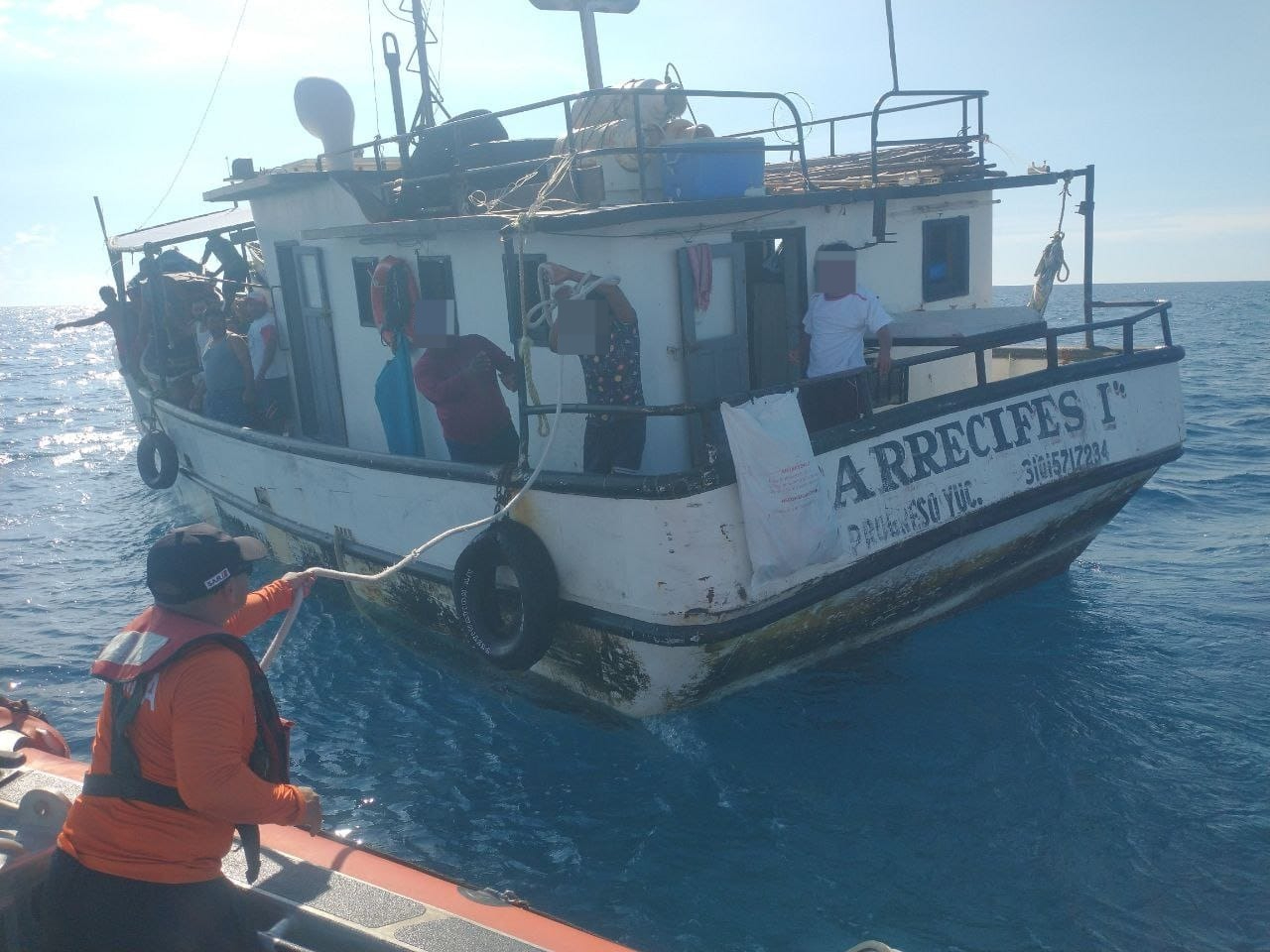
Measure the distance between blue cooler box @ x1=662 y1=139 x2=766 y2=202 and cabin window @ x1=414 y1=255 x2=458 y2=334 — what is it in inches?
73.5

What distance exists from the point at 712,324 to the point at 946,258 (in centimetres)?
315

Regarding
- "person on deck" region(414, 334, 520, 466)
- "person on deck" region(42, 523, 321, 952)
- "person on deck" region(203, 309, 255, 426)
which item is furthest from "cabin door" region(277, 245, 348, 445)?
"person on deck" region(42, 523, 321, 952)

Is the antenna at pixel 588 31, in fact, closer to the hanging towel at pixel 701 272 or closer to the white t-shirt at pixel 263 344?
the hanging towel at pixel 701 272

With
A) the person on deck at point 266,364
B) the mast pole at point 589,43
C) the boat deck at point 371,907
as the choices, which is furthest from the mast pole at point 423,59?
the boat deck at point 371,907

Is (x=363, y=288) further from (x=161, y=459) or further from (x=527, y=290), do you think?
(x=161, y=459)

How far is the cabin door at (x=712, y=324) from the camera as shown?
601 cm

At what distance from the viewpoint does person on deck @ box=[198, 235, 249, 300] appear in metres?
11.6

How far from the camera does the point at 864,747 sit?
233 inches

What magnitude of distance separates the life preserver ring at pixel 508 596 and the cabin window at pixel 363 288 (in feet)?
9.77

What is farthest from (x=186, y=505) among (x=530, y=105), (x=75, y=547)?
(x=530, y=105)

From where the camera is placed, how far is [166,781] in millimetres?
2803

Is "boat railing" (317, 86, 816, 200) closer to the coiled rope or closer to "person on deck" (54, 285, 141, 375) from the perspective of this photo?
the coiled rope

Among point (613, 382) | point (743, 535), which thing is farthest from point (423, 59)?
point (743, 535)

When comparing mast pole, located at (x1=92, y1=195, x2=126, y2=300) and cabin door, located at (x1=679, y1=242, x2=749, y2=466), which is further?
mast pole, located at (x1=92, y1=195, x2=126, y2=300)
